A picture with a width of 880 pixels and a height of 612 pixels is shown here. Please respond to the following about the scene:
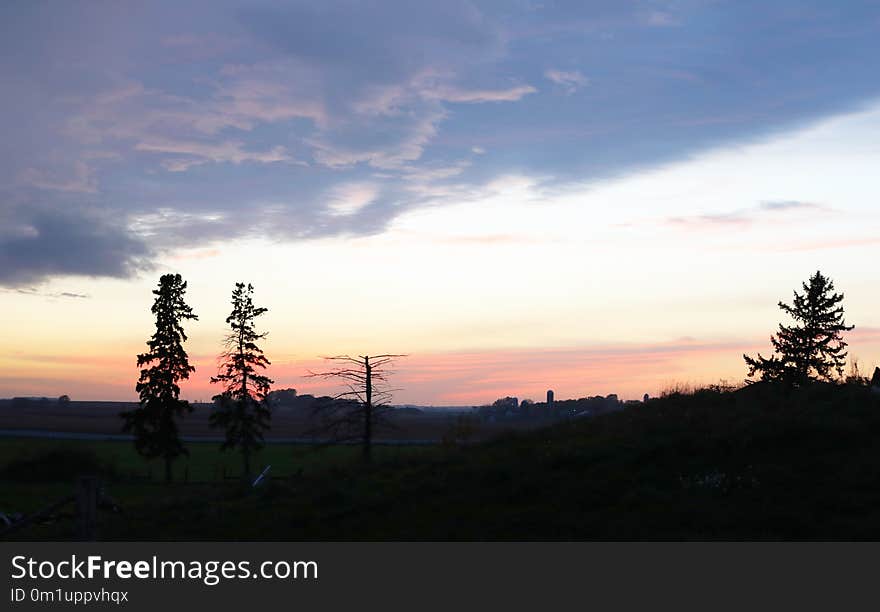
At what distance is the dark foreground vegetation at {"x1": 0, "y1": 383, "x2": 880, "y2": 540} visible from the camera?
17109mm

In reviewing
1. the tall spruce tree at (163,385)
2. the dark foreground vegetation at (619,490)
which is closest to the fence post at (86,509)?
the dark foreground vegetation at (619,490)

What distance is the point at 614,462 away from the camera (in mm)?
22172

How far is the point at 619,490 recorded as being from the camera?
19.8 m

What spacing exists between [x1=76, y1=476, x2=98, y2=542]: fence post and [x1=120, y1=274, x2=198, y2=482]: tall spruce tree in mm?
45847

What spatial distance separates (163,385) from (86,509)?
151 feet

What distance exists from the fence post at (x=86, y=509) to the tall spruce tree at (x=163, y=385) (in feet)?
150

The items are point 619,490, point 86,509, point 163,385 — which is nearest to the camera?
point 86,509

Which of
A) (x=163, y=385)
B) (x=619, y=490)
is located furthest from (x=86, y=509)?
(x=163, y=385)

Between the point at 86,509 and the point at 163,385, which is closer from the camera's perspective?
the point at 86,509

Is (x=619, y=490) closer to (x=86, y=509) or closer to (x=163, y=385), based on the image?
(x=86, y=509)

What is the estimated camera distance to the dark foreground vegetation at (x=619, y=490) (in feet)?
56.1
